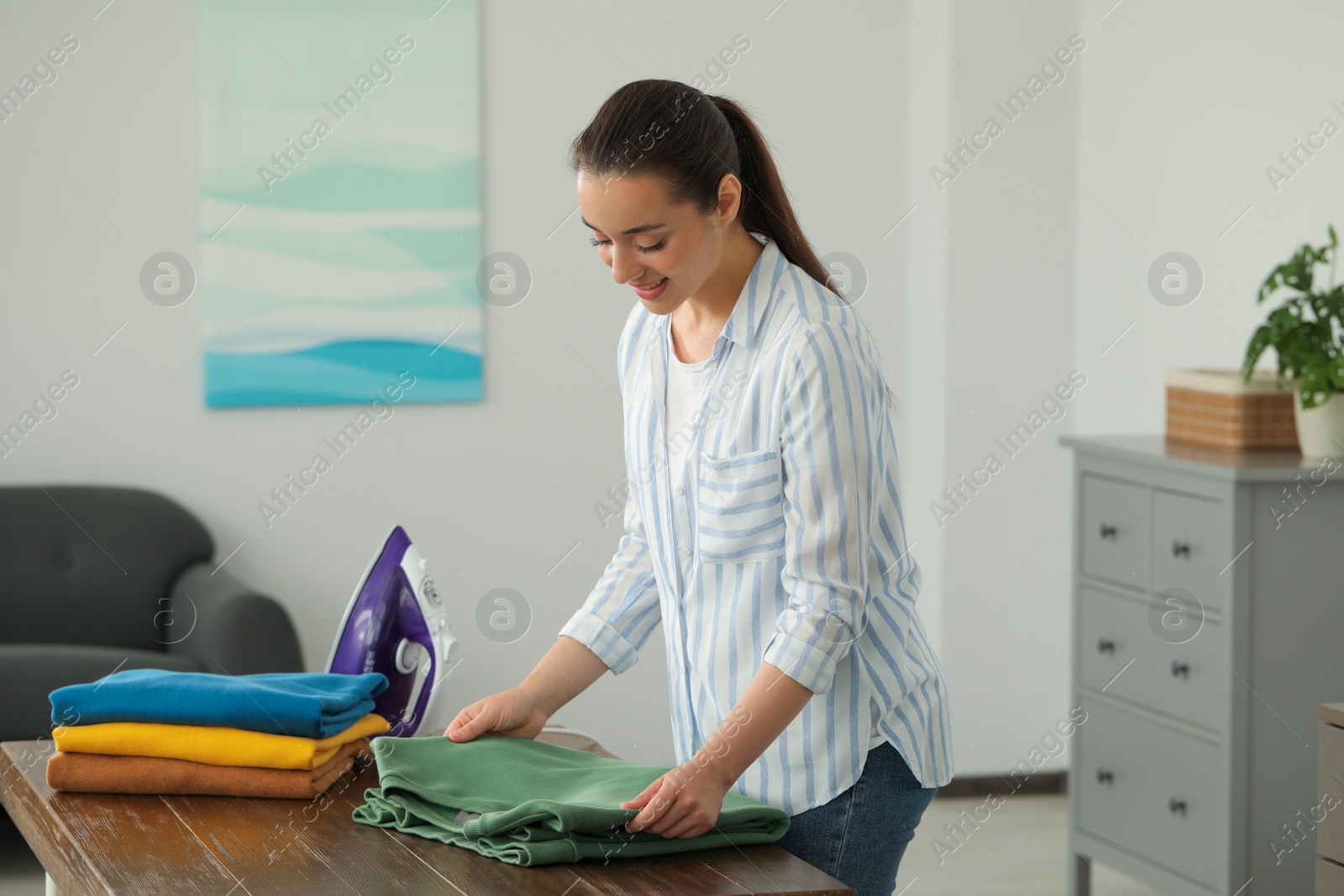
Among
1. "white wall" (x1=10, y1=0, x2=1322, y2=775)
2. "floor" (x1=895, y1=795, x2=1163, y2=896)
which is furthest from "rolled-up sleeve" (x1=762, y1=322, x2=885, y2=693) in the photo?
"white wall" (x1=10, y1=0, x2=1322, y2=775)

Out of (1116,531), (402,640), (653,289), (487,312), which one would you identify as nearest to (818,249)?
(487,312)

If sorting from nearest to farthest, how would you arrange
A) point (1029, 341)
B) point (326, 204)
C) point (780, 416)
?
point (780, 416)
point (326, 204)
point (1029, 341)

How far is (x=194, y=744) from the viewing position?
141 cm

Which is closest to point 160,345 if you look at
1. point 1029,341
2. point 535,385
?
point 535,385

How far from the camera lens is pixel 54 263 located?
3609 mm

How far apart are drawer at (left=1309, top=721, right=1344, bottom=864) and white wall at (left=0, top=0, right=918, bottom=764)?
6.93 ft

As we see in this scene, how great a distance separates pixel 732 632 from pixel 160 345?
8.86 feet

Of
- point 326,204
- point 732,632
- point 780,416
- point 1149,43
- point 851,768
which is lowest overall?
point 851,768

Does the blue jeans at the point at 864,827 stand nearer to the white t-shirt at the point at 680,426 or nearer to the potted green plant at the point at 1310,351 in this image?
the white t-shirt at the point at 680,426

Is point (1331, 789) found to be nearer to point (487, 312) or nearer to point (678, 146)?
point (678, 146)

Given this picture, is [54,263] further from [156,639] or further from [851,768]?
[851,768]

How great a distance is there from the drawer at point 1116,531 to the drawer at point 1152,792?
0.97 feet

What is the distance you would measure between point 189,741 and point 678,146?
2.48ft

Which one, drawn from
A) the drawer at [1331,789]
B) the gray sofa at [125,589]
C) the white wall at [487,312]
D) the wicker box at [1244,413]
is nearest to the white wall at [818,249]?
the white wall at [487,312]
